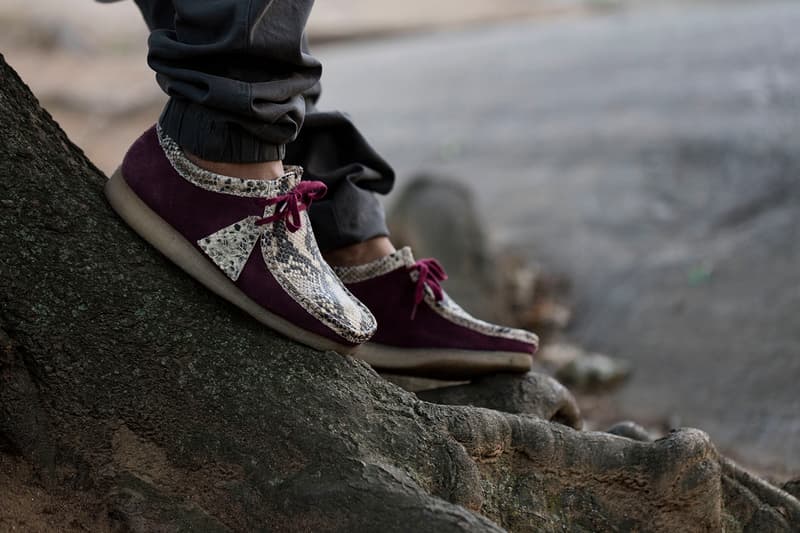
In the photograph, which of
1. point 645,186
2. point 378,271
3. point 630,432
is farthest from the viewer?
point 645,186

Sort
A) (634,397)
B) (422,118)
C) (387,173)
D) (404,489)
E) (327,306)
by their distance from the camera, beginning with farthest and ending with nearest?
(422,118)
(634,397)
(387,173)
(327,306)
(404,489)

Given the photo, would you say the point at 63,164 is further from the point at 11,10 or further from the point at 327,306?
the point at 11,10

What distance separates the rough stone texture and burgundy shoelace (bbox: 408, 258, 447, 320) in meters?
0.35

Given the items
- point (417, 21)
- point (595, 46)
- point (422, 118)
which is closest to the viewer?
point (422, 118)

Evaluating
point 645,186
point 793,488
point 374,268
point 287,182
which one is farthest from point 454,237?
point 287,182

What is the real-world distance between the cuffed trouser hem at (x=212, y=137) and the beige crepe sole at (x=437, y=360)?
19.6 inches

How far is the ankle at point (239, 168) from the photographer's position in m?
1.58

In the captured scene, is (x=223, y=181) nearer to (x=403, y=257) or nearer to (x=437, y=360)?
(x=403, y=257)

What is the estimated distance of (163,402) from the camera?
150 cm

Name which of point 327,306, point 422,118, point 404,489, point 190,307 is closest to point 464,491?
point 404,489

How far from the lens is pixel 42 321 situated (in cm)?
150

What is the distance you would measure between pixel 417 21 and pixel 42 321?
729 inches

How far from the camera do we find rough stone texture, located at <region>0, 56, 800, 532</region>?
1466 millimetres

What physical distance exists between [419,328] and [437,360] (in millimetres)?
72
